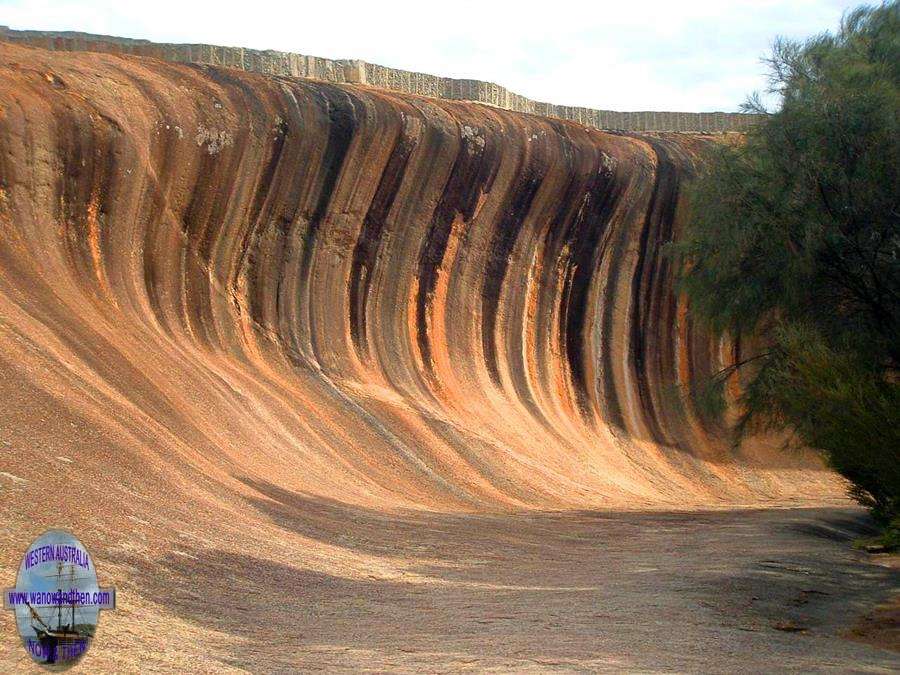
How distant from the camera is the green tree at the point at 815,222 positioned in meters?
15.6

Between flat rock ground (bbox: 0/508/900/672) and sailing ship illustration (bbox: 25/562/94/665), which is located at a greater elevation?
sailing ship illustration (bbox: 25/562/94/665)

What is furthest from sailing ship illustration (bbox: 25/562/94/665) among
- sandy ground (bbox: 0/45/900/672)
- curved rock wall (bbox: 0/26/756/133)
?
curved rock wall (bbox: 0/26/756/133)

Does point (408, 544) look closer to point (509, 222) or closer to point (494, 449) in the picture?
point (494, 449)

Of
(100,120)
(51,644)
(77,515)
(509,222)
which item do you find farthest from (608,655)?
(509,222)

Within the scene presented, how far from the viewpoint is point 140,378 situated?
670 inches

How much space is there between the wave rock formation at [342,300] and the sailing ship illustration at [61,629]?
6.16 metres

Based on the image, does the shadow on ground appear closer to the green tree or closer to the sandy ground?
the sandy ground

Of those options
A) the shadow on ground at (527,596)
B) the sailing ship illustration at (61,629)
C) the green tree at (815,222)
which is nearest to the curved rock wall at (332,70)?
the green tree at (815,222)

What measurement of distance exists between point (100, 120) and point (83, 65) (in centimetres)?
189

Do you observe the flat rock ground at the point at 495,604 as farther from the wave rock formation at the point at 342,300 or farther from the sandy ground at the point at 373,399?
the wave rock formation at the point at 342,300

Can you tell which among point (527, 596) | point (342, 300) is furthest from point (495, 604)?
point (342, 300)

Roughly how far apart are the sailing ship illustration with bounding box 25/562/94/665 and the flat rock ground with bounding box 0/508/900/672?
1.23 ft

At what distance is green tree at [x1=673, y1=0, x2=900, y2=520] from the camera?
51.3 feet

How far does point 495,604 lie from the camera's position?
10.1 meters
